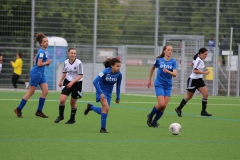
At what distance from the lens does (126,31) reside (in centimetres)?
3028

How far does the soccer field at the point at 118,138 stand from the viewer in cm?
914

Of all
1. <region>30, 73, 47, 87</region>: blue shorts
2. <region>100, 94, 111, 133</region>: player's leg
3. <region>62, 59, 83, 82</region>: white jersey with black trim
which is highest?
<region>62, 59, 83, 82</region>: white jersey with black trim

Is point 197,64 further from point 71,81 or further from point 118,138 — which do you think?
point 118,138

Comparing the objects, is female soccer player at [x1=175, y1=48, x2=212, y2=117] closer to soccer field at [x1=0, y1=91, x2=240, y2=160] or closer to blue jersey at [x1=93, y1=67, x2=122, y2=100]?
soccer field at [x1=0, y1=91, x2=240, y2=160]

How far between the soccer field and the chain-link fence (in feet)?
41.6

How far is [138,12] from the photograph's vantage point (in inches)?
1193

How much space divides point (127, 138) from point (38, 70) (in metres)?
5.00

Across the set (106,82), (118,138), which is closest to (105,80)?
(106,82)

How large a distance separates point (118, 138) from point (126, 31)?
19.4m

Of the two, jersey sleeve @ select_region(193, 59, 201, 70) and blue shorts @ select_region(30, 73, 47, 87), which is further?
jersey sleeve @ select_region(193, 59, 201, 70)

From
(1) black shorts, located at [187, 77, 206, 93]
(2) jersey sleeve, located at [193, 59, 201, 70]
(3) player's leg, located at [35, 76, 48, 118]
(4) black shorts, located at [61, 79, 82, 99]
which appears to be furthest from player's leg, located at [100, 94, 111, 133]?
(1) black shorts, located at [187, 77, 206, 93]

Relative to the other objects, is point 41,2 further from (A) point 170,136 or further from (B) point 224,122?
(A) point 170,136

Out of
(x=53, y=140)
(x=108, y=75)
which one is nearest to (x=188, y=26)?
(x=108, y=75)

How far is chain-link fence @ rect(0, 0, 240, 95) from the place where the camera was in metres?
29.5
